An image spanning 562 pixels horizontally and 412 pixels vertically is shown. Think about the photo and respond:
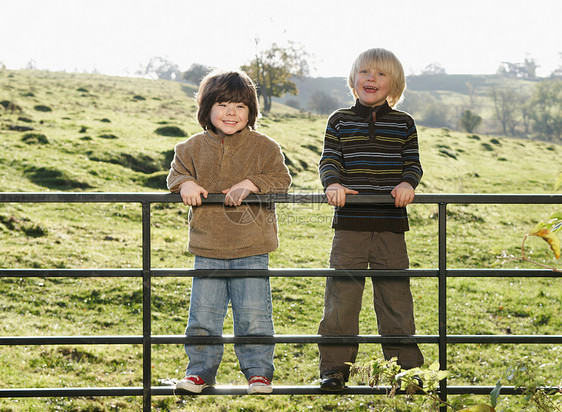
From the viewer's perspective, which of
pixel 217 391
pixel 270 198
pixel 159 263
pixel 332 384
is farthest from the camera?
pixel 159 263

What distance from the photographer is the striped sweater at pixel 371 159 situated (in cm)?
298

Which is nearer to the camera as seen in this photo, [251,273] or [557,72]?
[251,273]

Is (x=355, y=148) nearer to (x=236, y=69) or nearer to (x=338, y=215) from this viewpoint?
(x=338, y=215)

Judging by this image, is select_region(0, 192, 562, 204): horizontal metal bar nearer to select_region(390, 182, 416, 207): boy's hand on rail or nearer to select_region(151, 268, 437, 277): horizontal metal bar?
select_region(390, 182, 416, 207): boy's hand on rail

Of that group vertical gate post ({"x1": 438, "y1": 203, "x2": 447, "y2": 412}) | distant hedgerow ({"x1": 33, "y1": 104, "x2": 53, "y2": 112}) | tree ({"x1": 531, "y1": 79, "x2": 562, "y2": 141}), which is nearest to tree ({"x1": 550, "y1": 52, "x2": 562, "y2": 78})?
tree ({"x1": 531, "y1": 79, "x2": 562, "y2": 141})

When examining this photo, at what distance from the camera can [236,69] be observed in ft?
9.88

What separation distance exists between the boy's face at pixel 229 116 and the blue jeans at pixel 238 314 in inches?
25.5

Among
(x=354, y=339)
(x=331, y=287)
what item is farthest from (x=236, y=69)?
(x=354, y=339)

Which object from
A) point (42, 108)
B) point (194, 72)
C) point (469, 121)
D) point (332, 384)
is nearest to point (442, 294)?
point (332, 384)

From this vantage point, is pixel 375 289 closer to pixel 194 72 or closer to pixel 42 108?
pixel 42 108

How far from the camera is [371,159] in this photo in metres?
3.06

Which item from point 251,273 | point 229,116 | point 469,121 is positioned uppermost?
point 469,121

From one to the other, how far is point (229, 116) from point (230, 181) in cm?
32

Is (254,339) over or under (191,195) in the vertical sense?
under
